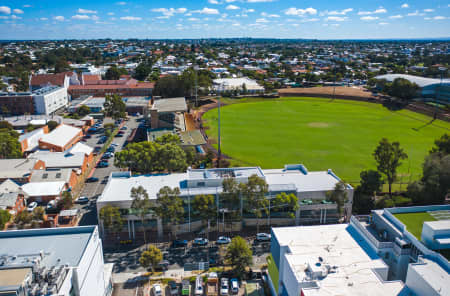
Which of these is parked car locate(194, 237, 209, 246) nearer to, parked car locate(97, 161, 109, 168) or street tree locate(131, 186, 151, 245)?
street tree locate(131, 186, 151, 245)

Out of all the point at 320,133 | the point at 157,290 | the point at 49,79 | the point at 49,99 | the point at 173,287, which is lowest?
the point at 173,287

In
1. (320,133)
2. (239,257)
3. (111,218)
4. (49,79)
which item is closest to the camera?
(239,257)

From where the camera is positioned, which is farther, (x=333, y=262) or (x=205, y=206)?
(x=205, y=206)

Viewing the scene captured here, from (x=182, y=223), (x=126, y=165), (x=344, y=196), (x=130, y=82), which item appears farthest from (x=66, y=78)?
(x=344, y=196)

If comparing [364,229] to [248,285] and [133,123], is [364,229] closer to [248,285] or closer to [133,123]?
[248,285]

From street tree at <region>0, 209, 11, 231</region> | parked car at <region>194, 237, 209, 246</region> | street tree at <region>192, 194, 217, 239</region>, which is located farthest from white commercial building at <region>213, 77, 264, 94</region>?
street tree at <region>0, 209, 11, 231</region>

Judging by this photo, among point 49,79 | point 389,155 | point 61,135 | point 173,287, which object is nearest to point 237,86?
point 49,79

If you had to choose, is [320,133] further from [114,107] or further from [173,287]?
[173,287]
